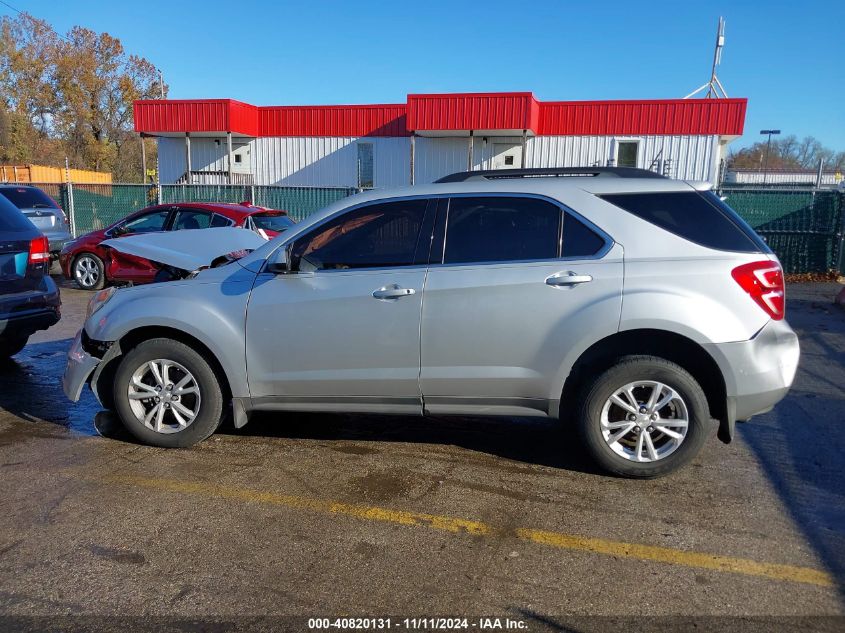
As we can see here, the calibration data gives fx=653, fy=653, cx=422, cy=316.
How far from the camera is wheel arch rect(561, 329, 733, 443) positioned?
3938mm

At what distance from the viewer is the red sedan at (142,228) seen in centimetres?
1073

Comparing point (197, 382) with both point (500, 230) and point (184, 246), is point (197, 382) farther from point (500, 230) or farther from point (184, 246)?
point (500, 230)

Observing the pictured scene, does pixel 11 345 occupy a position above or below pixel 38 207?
below

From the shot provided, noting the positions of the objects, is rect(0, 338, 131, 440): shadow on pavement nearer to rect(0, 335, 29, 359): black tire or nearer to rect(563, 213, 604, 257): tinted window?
rect(0, 335, 29, 359): black tire

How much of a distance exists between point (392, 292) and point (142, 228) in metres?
8.72

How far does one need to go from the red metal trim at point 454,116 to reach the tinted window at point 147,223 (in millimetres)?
13760

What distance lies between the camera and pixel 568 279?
12.8ft

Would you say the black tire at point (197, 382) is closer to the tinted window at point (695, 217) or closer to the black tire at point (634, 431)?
the black tire at point (634, 431)

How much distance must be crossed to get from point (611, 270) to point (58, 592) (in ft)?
10.7

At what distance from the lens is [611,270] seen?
12.7 feet

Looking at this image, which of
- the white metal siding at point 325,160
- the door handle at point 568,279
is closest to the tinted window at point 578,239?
the door handle at point 568,279

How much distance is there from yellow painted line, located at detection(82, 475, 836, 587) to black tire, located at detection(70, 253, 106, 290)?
850 cm

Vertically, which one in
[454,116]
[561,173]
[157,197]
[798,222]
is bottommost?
[798,222]

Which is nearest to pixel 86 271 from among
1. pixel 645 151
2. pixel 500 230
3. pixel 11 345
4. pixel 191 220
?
pixel 191 220
